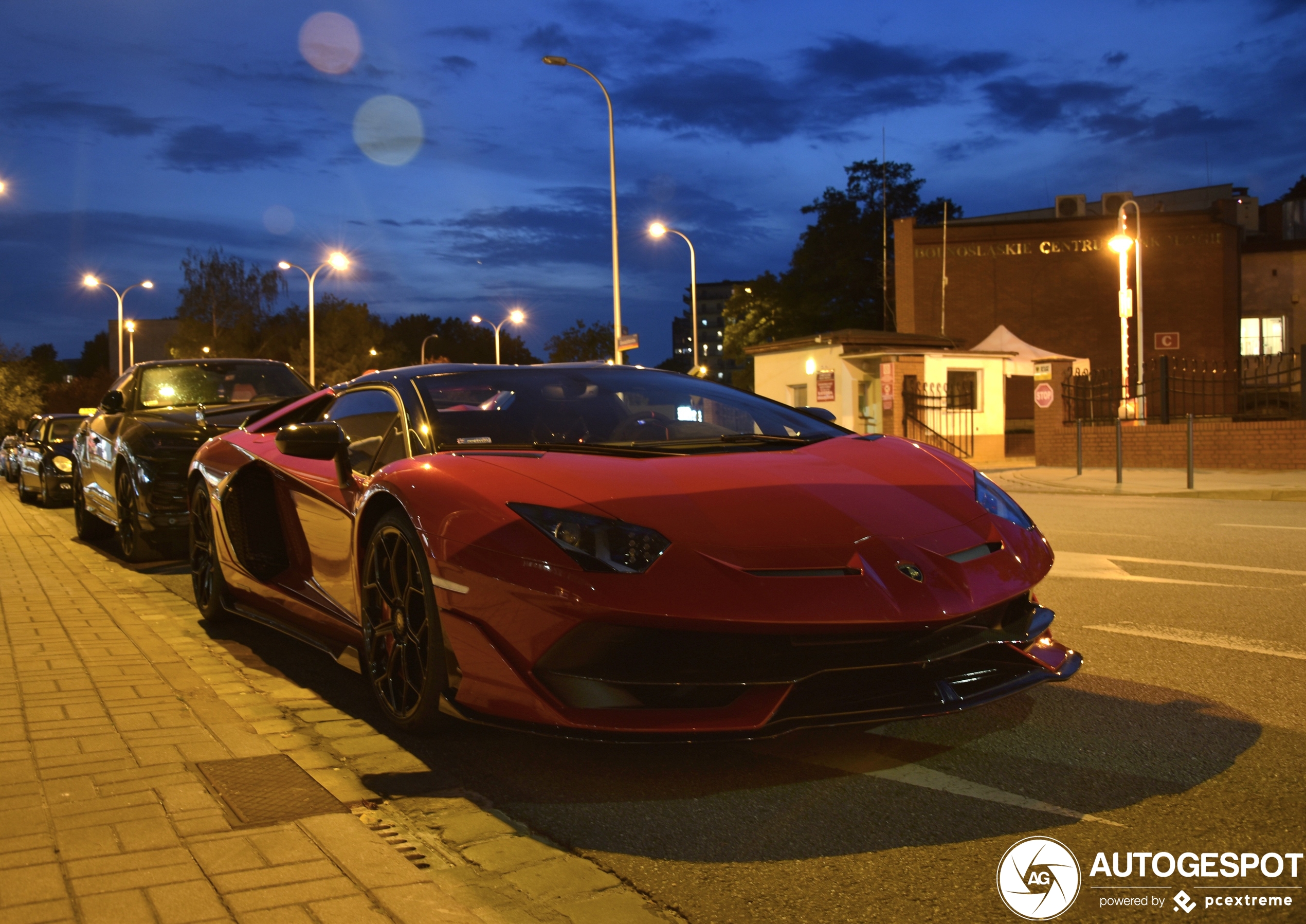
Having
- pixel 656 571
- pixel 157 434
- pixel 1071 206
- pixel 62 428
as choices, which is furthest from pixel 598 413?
pixel 1071 206

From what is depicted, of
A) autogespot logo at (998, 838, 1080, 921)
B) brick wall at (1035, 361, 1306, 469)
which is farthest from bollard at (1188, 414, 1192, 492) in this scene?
autogespot logo at (998, 838, 1080, 921)

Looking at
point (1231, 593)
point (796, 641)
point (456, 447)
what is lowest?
point (1231, 593)

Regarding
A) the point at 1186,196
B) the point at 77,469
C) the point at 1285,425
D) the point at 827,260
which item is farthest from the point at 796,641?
the point at 1186,196

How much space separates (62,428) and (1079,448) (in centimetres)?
1865

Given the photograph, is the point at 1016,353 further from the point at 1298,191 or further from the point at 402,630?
the point at 1298,191

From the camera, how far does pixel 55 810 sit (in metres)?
3.30

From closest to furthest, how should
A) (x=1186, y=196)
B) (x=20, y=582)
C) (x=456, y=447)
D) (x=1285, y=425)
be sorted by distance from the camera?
(x=456, y=447)
(x=20, y=582)
(x=1285, y=425)
(x=1186, y=196)

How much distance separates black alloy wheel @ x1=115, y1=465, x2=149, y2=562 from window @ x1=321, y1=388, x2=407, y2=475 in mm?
4354

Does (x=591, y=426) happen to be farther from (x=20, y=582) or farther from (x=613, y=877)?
(x=20, y=582)

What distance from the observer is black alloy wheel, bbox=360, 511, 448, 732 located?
3736 millimetres

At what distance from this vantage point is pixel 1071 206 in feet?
168

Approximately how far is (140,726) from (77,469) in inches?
337

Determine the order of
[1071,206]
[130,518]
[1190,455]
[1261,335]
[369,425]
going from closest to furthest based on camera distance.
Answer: [369,425] → [130,518] → [1190,455] → [1261,335] → [1071,206]

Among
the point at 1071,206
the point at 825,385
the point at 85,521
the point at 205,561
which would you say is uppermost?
the point at 1071,206
